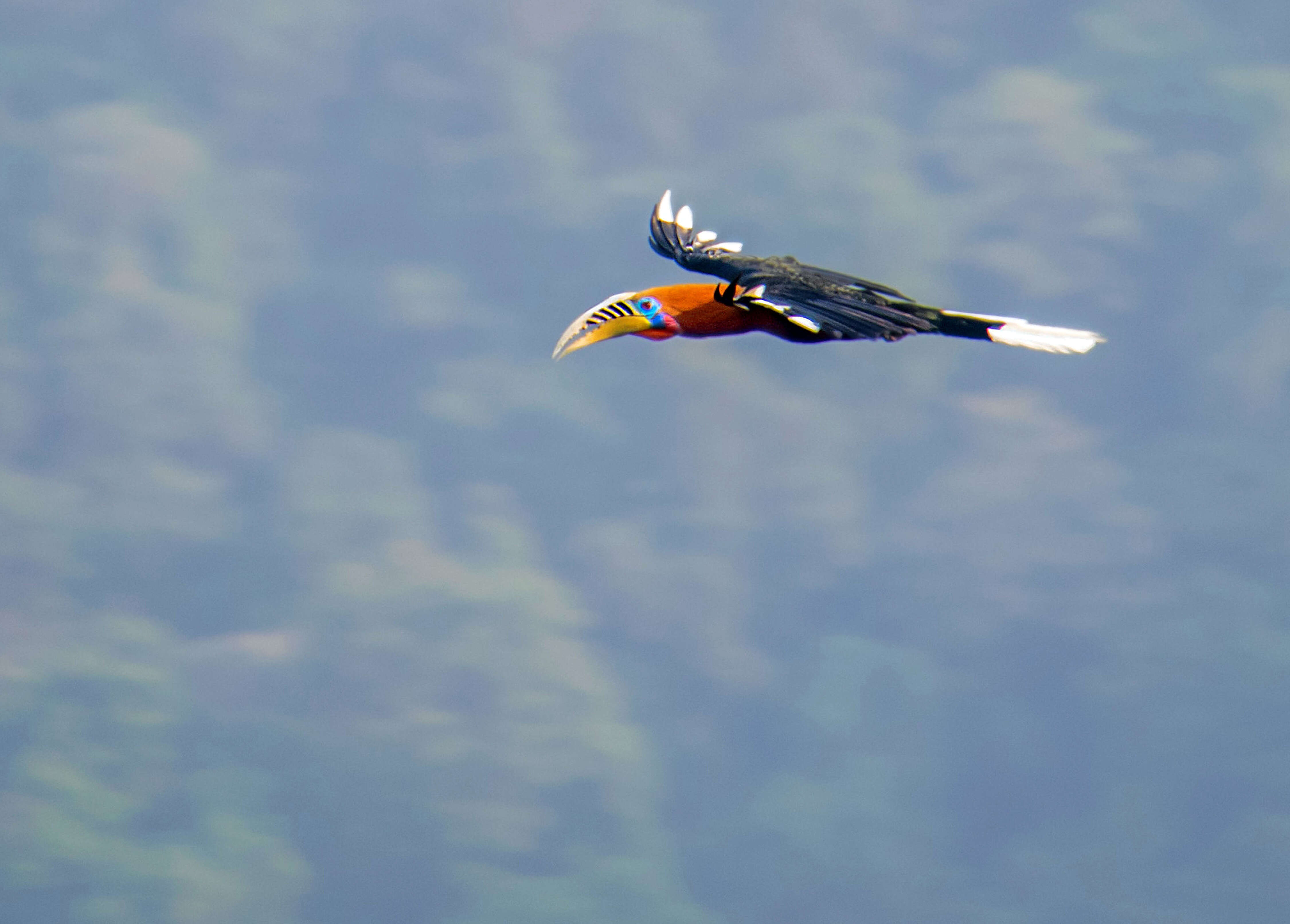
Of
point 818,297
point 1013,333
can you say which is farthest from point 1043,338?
point 818,297

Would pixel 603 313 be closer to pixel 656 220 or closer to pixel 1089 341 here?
pixel 656 220

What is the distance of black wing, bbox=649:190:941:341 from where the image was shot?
72.7 ft

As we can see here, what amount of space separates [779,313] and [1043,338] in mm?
5216

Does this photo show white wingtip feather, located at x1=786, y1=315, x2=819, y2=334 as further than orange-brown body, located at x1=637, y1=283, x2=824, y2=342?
No

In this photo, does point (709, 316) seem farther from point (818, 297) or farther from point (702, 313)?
point (818, 297)

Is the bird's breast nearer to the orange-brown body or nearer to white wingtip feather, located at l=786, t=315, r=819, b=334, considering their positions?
the orange-brown body

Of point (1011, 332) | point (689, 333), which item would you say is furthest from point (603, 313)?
point (1011, 332)

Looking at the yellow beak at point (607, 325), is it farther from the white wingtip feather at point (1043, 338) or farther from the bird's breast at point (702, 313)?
the white wingtip feather at point (1043, 338)

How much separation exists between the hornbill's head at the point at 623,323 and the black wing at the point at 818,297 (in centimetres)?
136

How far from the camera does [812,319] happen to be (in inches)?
869

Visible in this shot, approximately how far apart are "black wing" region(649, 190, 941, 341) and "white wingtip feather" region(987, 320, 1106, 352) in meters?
1.36

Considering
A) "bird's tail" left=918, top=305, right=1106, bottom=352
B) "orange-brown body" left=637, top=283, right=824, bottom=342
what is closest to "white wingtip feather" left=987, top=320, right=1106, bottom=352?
Answer: "bird's tail" left=918, top=305, right=1106, bottom=352

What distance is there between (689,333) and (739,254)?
331 cm

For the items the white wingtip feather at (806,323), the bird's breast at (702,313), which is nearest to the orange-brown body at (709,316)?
the bird's breast at (702,313)
